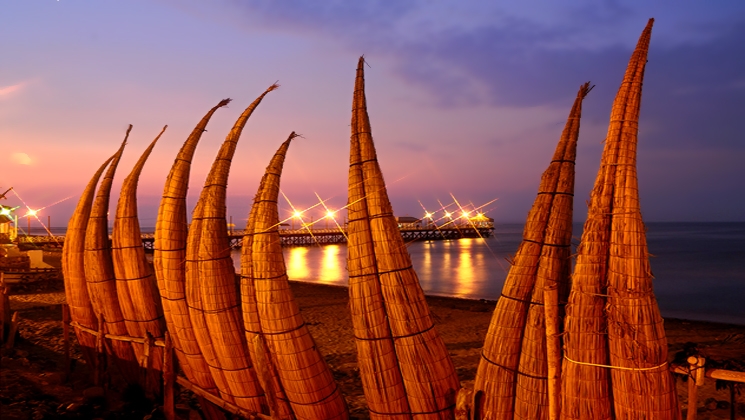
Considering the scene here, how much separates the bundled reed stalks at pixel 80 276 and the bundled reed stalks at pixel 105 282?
19.2 inches

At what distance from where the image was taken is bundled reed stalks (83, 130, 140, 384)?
7324mm

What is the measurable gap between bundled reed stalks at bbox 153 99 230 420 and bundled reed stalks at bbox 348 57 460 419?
263 centimetres

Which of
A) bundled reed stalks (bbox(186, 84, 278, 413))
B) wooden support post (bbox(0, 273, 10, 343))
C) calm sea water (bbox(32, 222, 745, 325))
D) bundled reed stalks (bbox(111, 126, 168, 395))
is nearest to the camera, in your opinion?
bundled reed stalks (bbox(186, 84, 278, 413))

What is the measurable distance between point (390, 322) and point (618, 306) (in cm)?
184

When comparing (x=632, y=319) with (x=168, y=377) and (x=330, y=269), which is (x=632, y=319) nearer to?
(x=168, y=377)

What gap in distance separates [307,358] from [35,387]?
6.36 m

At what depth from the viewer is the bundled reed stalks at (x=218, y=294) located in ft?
17.4

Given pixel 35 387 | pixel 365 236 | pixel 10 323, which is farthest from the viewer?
pixel 10 323

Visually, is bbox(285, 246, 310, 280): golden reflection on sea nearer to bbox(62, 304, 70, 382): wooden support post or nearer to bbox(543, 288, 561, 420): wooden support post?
bbox(62, 304, 70, 382): wooden support post

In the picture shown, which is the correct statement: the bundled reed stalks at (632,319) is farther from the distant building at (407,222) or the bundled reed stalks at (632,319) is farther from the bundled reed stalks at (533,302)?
the distant building at (407,222)

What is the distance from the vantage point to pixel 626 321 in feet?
10.5

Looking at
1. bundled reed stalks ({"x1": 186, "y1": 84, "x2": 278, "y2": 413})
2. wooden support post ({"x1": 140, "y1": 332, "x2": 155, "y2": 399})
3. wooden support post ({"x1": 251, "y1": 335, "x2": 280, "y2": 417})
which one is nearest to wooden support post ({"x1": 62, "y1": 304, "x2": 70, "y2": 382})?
wooden support post ({"x1": 140, "y1": 332, "x2": 155, "y2": 399})

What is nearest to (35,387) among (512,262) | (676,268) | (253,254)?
(253,254)

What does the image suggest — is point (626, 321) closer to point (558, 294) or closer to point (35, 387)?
point (558, 294)
